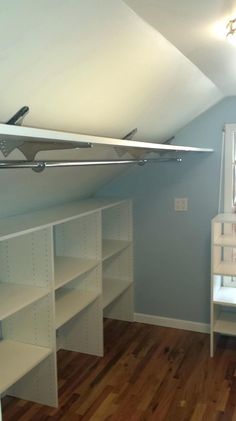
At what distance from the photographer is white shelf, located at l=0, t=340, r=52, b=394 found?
91.6 inches

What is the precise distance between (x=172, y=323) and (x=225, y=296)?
71 cm

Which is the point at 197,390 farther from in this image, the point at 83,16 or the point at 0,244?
the point at 83,16

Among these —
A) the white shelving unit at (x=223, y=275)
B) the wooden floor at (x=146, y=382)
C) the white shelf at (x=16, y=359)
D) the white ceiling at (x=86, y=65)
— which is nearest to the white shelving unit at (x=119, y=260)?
the wooden floor at (x=146, y=382)

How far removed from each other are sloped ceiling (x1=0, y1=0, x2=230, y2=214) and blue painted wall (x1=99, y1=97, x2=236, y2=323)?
30.6 inches

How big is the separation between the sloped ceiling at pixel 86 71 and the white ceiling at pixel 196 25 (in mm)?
11

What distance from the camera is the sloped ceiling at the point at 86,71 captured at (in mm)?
1251

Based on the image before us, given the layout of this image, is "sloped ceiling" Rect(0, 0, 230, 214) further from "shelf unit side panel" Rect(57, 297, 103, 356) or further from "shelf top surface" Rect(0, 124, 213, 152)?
"shelf unit side panel" Rect(57, 297, 103, 356)

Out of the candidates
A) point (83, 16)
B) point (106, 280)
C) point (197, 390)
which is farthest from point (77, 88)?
point (106, 280)

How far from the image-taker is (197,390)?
9.50 ft

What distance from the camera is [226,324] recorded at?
3428mm

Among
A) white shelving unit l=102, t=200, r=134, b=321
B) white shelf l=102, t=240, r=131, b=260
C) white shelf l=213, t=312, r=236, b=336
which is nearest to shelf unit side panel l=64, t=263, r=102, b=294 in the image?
white shelf l=102, t=240, r=131, b=260

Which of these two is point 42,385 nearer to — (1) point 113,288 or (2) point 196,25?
(1) point 113,288

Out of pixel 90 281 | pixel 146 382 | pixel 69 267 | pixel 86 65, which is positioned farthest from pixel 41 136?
pixel 146 382

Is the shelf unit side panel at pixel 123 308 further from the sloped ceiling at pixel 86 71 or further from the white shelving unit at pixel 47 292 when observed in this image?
the sloped ceiling at pixel 86 71
